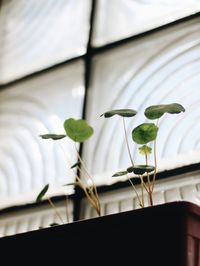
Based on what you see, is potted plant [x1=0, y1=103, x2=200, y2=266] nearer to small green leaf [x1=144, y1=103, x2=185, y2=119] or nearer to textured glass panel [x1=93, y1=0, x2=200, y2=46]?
small green leaf [x1=144, y1=103, x2=185, y2=119]

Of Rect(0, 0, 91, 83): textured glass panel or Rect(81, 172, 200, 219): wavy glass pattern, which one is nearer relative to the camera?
Rect(81, 172, 200, 219): wavy glass pattern

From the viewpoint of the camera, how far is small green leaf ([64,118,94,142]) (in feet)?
3.28

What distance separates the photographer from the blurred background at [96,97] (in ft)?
4.18

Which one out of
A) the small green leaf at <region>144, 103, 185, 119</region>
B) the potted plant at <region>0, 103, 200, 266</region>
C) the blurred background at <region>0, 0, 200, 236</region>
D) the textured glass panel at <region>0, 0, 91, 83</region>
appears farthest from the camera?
the textured glass panel at <region>0, 0, 91, 83</region>

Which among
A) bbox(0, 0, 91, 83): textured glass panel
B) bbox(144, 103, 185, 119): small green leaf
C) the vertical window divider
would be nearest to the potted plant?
bbox(144, 103, 185, 119): small green leaf

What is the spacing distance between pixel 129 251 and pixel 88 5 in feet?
4.05

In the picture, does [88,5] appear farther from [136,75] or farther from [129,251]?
[129,251]

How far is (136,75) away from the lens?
146cm

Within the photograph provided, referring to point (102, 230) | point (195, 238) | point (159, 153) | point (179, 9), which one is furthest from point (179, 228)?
point (179, 9)

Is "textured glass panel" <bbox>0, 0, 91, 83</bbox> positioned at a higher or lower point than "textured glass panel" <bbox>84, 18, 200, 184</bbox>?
higher

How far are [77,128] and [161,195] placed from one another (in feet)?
1.22

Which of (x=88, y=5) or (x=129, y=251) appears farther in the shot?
(x=88, y=5)

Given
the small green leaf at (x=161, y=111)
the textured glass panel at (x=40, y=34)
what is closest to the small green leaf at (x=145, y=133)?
the small green leaf at (x=161, y=111)

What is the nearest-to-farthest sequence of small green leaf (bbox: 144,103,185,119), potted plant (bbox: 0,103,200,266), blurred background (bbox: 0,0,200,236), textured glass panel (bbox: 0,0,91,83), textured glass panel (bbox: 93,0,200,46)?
potted plant (bbox: 0,103,200,266)
small green leaf (bbox: 144,103,185,119)
blurred background (bbox: 0,0,200,236)
textured glass panel (bbox: 93,0,200,46)
textured glass panel (bbox: 0,0,91,83)
